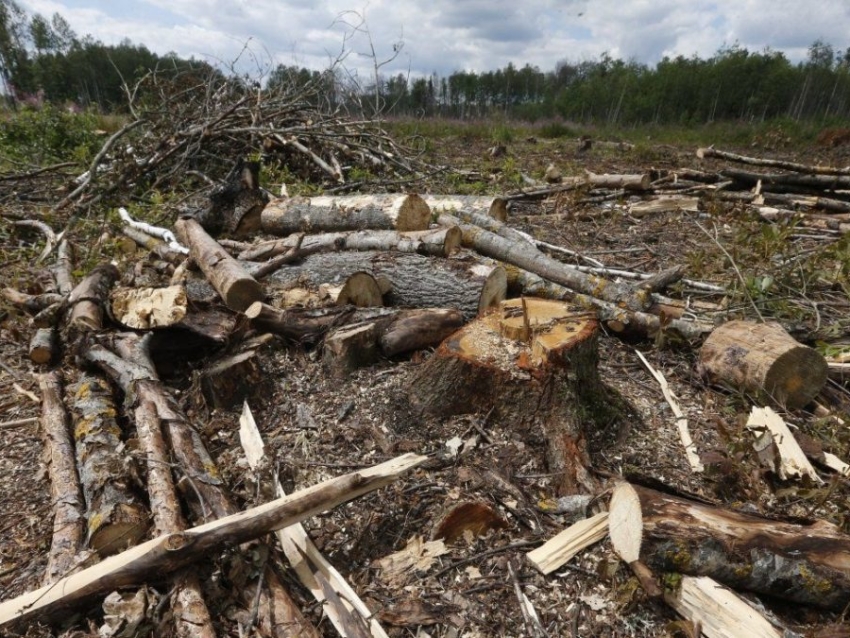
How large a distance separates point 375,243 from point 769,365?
294 cm

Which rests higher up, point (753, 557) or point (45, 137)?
point (45, 137)

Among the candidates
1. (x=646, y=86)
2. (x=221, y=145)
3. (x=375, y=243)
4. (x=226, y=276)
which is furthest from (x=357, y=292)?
(x=646, y=86)

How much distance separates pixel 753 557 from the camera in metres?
1.79

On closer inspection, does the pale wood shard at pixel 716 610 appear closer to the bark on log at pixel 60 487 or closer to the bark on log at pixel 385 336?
the bark on log at pixel 385 336

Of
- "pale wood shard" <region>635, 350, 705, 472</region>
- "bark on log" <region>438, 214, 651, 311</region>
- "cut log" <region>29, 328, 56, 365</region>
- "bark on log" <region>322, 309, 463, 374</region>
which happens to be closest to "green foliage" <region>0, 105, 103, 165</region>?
"cut log" <region>29, 328, 56, 365</region>

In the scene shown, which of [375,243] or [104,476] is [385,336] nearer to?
[375,243]

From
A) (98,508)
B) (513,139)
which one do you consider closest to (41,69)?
(513,139)

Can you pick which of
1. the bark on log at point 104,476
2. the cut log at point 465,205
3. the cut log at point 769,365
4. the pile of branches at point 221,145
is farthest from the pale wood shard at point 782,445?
the pile of branches at point 221,145

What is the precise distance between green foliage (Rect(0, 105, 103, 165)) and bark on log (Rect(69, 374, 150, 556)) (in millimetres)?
7032

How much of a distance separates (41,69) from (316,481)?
139ft

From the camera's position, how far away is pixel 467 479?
7.68 feet

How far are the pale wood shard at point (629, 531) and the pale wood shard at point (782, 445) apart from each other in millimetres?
1057

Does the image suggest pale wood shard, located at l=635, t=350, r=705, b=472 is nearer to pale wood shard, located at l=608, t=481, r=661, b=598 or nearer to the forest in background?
pale wood shard, located at l=608, t=481, r=661, b=598

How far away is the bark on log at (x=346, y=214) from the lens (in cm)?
472
